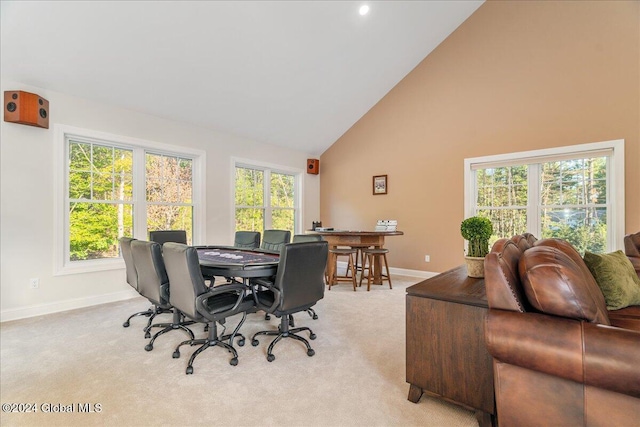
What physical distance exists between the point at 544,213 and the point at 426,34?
3.36m

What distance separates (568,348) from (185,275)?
84.0 inches

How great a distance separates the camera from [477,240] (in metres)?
1.96

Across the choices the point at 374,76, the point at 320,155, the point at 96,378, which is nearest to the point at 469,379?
the point at 96,378

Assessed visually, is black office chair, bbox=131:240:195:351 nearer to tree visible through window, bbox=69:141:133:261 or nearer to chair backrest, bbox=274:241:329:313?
chair backrest, bbox=274:241:329:313

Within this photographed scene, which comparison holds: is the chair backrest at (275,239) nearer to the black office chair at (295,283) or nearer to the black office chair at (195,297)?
the black office chair at (295,283)

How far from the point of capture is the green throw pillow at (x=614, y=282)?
1.85m

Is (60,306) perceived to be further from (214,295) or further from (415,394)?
(415,394)

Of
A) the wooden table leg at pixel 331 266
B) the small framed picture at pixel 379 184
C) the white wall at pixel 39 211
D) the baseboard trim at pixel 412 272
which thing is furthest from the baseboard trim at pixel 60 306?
the small framed picture at pixel 379 184

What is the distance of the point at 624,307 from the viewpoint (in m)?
1.88

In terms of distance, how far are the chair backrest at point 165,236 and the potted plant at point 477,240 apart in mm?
3320

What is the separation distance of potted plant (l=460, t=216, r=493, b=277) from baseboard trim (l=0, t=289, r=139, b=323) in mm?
4201

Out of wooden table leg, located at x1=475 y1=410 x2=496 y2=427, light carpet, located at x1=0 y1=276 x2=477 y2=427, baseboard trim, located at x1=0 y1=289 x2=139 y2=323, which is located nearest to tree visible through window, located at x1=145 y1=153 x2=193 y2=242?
baseboard trim, located at x1=0 y1=289 x2=139 y2=323

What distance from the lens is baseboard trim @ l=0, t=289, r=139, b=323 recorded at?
3150mm

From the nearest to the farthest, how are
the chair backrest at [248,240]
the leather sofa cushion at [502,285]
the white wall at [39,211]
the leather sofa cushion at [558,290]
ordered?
the leather sofa cushion at [558,290], the leather sofa cushion at [502,285], the white wall at [39,211], the chair backrest at [248,240]
